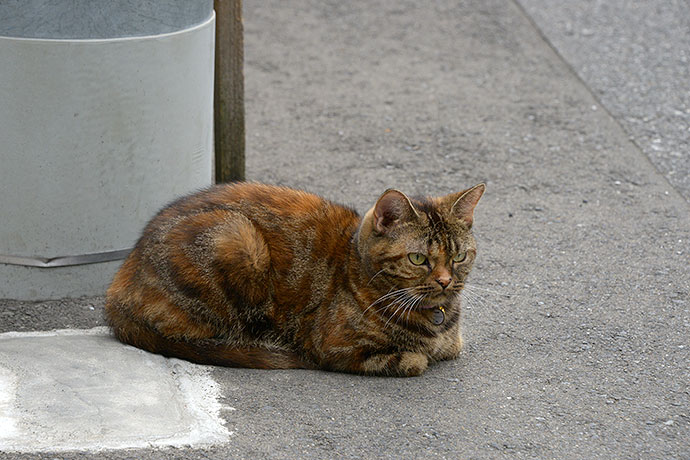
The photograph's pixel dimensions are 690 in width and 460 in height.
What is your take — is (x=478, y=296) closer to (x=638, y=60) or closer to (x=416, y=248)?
(x=416, y=248)

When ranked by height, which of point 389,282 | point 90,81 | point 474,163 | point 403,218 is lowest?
point 474,163

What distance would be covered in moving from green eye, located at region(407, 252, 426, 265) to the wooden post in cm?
214

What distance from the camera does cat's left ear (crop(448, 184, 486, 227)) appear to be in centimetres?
403

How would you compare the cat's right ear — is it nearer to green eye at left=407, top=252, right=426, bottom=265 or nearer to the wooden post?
green eye at left=407, top=252, right=426, bottom=265

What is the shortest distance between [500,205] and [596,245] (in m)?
0.79

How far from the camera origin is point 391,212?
3908mm

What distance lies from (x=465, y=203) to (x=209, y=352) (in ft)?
4.30

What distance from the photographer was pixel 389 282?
3998mm

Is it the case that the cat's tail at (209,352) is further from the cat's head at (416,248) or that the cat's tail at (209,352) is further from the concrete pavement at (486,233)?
the cat's head at (416,248)

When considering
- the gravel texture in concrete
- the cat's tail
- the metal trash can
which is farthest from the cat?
the gravel texture in concrete

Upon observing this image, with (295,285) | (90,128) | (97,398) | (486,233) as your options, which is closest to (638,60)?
(486,233)

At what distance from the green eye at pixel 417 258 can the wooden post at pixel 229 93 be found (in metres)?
2.14

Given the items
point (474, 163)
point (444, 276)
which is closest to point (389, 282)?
point (444, 276)

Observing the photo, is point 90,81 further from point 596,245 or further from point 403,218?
point 596,245
